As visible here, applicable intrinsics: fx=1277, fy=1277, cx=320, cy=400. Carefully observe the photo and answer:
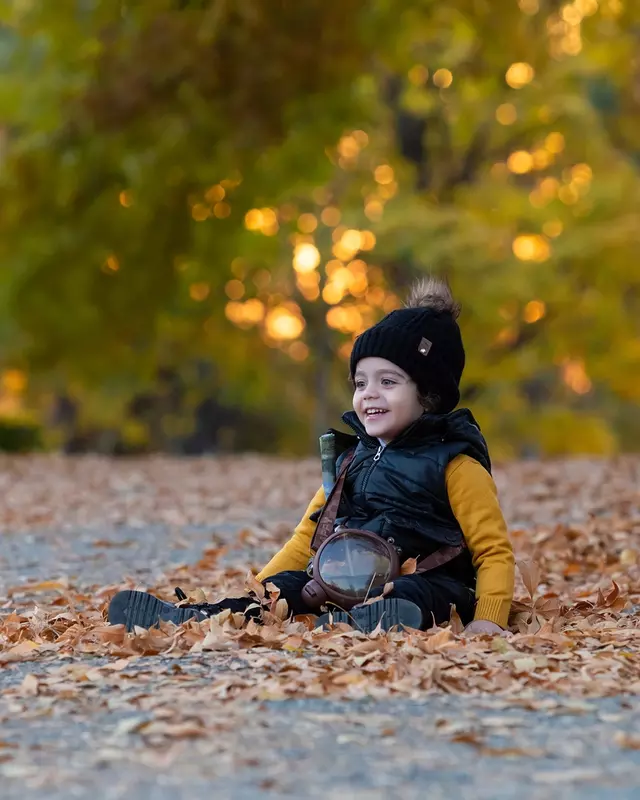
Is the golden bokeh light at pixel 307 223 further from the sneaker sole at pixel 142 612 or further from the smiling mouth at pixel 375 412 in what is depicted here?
the sneaker sole at pixel 142 612

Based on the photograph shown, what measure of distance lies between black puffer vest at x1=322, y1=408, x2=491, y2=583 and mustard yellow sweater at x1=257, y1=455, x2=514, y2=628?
0.16ft

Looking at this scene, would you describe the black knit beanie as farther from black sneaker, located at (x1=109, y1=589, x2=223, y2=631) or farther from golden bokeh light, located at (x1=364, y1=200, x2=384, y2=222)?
golden bokeh light, located at (x1=364, y1=200, x2=384, y2=222)

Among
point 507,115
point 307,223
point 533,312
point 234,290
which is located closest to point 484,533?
point 533,312

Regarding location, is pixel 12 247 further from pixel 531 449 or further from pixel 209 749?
pixel 531 449

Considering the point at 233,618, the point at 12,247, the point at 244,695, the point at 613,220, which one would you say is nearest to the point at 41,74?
the point at 12,247

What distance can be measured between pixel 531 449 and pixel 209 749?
829 inches

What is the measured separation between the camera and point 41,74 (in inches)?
499

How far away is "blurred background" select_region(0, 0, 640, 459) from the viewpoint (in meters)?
10.8

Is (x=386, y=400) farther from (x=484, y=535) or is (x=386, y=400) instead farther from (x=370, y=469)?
(x=484, y=535)

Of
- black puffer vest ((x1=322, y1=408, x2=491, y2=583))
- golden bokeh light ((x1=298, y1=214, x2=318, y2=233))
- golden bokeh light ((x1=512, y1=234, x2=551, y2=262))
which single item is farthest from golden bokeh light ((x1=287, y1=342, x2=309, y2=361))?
black puffer vest ((x1=322, y1=408, x2=491, y2=583))

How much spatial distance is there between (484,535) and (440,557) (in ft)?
0.58

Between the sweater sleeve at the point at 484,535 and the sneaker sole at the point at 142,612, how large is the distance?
959 mm

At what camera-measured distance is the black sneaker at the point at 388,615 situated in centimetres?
414

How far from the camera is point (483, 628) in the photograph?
429 centimetres
